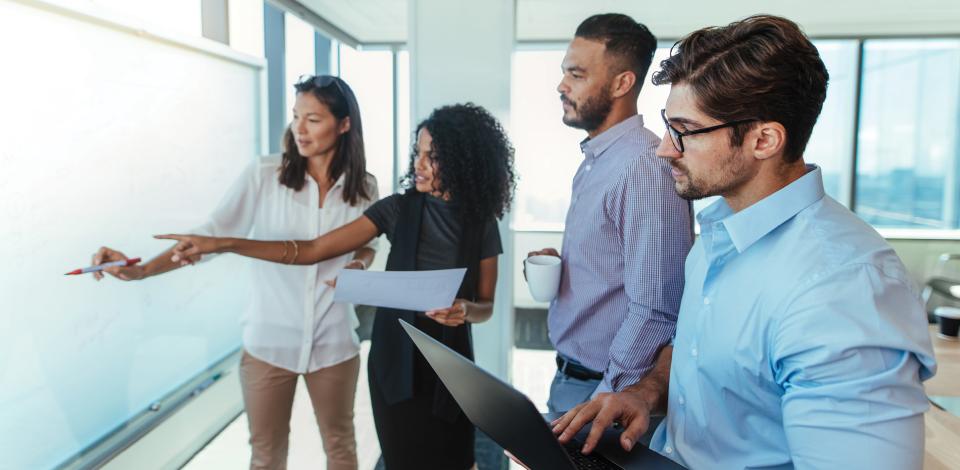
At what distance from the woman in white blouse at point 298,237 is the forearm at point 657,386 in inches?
38.5

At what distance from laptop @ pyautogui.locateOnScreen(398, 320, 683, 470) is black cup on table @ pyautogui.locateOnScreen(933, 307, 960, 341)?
73.7 inches

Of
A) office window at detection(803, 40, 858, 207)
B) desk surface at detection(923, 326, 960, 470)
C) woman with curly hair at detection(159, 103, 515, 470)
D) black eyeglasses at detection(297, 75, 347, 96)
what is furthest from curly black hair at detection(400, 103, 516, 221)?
office window at detection(803, 40, 858, 207)

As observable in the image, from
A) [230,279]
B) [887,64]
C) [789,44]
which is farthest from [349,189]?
[887,64]

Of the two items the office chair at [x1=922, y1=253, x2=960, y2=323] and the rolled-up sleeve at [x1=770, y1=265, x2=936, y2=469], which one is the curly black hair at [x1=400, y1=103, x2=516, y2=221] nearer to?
the rolled-up sleeve at [x1=770, y1=265, x2=936, y2=469]

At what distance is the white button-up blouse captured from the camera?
1.84m

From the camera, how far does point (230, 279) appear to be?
2.14 meters

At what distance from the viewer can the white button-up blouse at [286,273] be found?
184 cm

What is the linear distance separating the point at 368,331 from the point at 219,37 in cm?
122

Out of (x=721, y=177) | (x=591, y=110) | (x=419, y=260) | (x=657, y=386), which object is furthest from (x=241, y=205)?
(x=721, y=177)

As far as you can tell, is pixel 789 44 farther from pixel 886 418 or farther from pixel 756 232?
pixel 886 418

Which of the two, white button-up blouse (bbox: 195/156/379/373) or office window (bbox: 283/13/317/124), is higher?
office window (bbox: 283/13/317/124)

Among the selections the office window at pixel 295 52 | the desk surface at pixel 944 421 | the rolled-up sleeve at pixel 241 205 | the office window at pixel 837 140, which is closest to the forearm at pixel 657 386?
the desk surface at pixel 944 421

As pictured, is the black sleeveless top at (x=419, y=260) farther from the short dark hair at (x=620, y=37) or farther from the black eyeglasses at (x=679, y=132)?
the black eyeglasses at (x=679, y=132)

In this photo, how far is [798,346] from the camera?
761 mm
